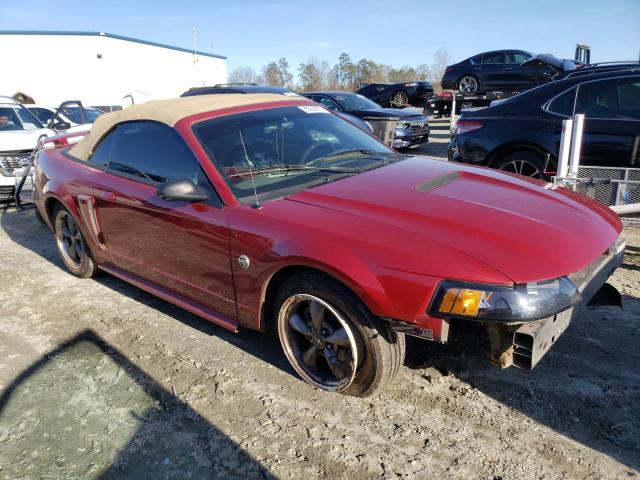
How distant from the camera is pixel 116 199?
3.76 metres

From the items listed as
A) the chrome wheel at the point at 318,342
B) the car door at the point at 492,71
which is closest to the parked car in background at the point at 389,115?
the car door at the point at 492,71

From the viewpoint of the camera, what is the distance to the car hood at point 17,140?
8.32 meters

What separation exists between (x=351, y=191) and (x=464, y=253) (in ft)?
2.86

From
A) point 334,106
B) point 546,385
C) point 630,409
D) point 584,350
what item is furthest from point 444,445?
point 334,106

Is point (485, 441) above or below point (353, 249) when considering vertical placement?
below

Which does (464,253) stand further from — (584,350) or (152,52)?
(152,52)

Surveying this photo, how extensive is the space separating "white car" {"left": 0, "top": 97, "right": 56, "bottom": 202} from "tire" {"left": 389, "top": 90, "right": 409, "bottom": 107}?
47.5ft

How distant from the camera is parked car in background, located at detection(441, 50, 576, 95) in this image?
16.1m

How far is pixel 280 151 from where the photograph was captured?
133 inches

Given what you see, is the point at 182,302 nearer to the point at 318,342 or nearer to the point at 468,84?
the point at 318,342

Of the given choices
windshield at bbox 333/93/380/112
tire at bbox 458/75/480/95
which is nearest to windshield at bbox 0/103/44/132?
windshield at bbox 333/93/380/112

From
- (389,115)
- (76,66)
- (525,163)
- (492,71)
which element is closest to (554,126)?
(525,163)

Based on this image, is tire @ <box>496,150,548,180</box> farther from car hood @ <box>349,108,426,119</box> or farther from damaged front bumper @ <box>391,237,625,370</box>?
car hood @ <box>349,108,426,119</box>

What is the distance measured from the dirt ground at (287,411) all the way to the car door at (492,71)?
15353 mm
